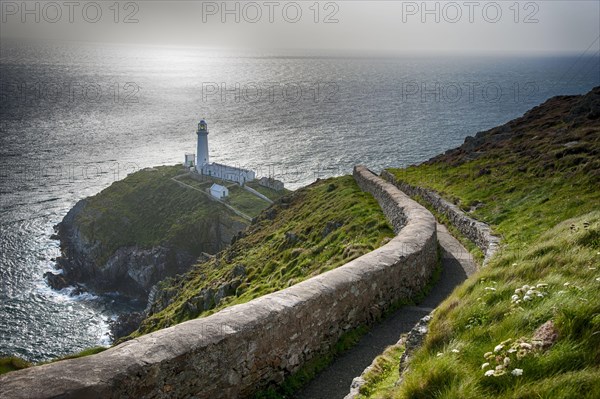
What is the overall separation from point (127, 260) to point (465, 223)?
185 ft

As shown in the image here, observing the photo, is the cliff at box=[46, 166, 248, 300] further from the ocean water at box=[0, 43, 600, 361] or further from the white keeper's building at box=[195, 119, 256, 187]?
the white keeper's building at box=[195, 119, 256, 187]

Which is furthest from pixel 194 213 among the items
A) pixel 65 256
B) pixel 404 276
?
pixel 404 276

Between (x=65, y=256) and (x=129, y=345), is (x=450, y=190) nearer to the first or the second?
(x=129, y=345)

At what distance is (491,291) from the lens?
357 inches

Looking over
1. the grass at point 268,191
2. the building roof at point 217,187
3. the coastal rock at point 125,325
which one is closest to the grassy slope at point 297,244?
the coastal rock at point 125,325

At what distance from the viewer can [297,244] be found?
31766mm

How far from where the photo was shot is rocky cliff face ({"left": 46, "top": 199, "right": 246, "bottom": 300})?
6694cm

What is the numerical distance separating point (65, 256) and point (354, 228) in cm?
5378

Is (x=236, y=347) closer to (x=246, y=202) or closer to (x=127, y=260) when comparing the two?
(x=127, y=260)

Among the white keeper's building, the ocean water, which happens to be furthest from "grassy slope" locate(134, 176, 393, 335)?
the white keeper's building

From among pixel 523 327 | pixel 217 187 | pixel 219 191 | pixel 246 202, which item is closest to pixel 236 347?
pixel 523 327

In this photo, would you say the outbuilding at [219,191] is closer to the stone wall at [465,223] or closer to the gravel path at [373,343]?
the stone wall at [465,223]

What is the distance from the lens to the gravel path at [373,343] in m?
10.2

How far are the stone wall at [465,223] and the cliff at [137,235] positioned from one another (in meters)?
42.3
